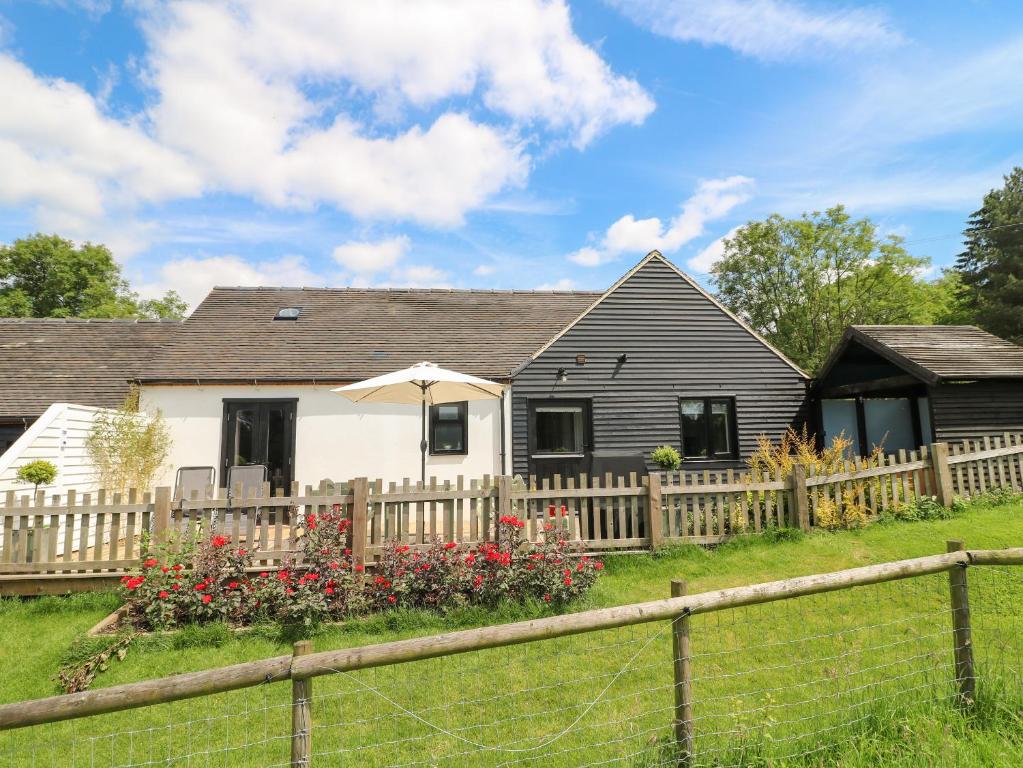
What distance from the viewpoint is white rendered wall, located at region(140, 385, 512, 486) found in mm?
12672

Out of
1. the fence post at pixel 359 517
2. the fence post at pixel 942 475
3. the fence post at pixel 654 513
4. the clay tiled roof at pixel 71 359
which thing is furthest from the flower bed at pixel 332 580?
the clay tiled roof at pixel 71 359

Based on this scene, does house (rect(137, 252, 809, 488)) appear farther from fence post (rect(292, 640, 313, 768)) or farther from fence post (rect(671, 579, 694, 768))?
fence post (rect(292, 640, 313, 768))

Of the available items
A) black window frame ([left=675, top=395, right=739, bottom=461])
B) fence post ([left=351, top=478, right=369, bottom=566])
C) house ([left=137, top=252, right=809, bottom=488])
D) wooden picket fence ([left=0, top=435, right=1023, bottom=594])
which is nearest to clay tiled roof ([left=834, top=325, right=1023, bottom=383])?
wooden picket fence ([left=0, top=435, right=1023, bottom=594])

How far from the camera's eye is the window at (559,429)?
13.4 meters

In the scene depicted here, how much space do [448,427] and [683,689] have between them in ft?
36.4

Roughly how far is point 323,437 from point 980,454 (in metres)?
13.8

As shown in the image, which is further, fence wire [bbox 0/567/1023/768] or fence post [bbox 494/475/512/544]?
fence post [bbox 494/475/512/544]

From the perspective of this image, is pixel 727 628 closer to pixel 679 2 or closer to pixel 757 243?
pixel 679 2

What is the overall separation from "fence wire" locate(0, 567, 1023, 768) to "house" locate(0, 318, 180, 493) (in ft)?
22.3

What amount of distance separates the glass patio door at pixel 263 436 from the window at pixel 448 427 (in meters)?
3.54

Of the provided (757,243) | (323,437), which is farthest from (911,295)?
(323,437)

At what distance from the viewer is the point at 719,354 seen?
1406 centimetres

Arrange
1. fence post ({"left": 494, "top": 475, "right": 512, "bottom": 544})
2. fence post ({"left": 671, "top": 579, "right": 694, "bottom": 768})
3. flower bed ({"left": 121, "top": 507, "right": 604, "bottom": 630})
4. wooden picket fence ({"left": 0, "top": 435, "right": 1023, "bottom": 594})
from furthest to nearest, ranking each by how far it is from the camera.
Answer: fence post ({"left": 494, "top": 475, "right": 512, "bottom": 544})
wooden picket fence ({"left": 0, "top": 435, "right": 1023, "bottom": 594})
flower bed ({"left": 121, "top": 507, "right": 604, "bottom": 630})
fence post ({"left": 671, "top": 579, "right": 694, "bottom": 768})

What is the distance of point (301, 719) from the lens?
2.34 m
